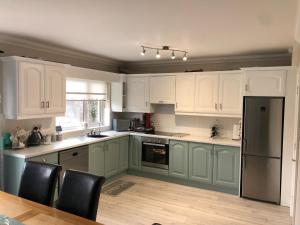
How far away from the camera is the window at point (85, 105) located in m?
4.46

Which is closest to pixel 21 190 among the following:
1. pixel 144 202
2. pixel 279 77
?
pixel 144 202

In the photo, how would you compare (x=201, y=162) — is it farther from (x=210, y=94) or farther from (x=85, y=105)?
(x=85, y=105)

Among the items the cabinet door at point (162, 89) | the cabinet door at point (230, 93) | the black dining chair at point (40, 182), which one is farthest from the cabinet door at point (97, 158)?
the cabinet door at point (230, 93)

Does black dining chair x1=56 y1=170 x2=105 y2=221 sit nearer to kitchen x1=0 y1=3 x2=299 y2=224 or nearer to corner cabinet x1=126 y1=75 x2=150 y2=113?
kitchen x1=0 y1=3 x2=299 y2=224

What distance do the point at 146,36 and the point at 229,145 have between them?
223 centimetres

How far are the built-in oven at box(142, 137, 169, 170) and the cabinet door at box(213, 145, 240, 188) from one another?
3.11ft

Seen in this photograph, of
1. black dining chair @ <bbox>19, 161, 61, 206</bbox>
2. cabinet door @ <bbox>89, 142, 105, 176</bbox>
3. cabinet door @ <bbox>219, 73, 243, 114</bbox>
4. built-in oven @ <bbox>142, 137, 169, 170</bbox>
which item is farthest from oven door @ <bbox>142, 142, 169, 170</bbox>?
black dining chair @ <bbox>19, 161, 61, 206</bbox>

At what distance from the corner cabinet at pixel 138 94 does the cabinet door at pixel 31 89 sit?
2.14m

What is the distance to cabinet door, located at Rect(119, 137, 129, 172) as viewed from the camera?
4.84m

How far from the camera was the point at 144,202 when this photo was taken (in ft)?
12.2

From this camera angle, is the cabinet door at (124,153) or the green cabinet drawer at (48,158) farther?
the cabinet door at (124,153)

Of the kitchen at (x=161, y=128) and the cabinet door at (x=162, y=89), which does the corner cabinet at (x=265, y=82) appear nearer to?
the kitchen at (x=161, y=128)

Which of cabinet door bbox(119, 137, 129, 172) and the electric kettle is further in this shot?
cabinet door bbox(119, 137, 129, 172)

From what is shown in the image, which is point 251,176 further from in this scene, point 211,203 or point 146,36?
point 146,36
